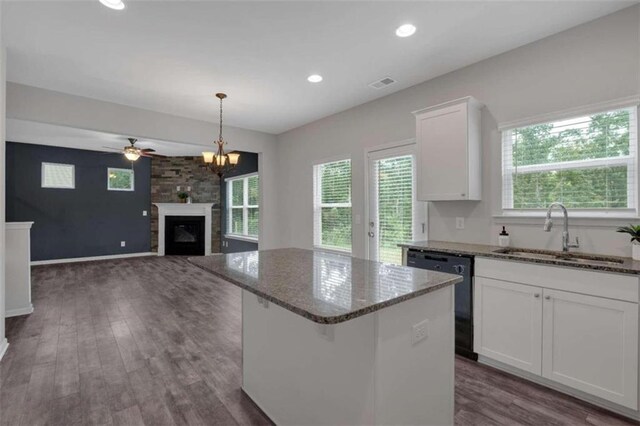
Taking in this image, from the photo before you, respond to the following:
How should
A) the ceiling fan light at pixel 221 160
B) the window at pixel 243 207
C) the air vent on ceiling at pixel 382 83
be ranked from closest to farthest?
the air vent on ceiling at pixel 382 83 → the ceiling fan light at pixel 221 160 → the window at pixel 243 207

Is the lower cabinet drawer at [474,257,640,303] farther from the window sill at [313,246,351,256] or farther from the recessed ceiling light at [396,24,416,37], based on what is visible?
the window sill at [313,246,351,256]

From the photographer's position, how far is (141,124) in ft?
14.3

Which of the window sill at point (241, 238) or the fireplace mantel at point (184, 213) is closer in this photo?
the window sill at point (241, 238)

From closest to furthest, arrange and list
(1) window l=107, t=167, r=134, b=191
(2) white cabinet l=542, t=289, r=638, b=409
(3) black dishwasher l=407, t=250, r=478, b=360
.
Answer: (2) white cabinet l=542, t=289, r=638, b=409 → (3) black dishwasher l=407, t=250, r=478, b=360 → (1) window l=107, t=167, r=134, b=191

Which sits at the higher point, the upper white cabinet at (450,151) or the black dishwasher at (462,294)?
the upper white cabinet at (450,151)

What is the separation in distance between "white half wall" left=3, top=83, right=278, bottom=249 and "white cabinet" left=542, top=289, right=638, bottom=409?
4435 millimetres

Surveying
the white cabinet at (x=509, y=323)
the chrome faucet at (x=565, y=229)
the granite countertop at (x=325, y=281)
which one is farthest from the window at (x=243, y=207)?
the chrome faucet at (x=565, y=229)

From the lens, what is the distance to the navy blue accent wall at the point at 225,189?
7.29 m

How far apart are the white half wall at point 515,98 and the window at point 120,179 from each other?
246 inches

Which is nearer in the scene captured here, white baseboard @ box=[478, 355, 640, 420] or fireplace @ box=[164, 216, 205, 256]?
white baseboard @ box=[478, 355, 640, 420]

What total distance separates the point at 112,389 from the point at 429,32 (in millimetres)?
3639

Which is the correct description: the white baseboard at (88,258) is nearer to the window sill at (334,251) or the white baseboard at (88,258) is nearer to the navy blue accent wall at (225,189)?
the navy blue accent wall at (225,189)

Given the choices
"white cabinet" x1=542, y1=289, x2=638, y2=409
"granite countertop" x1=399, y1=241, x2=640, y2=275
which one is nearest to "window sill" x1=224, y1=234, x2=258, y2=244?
"granite countertop" x1=399, y1=241, x2=640, y2=275

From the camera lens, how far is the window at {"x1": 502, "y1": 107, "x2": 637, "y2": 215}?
2277 mm
